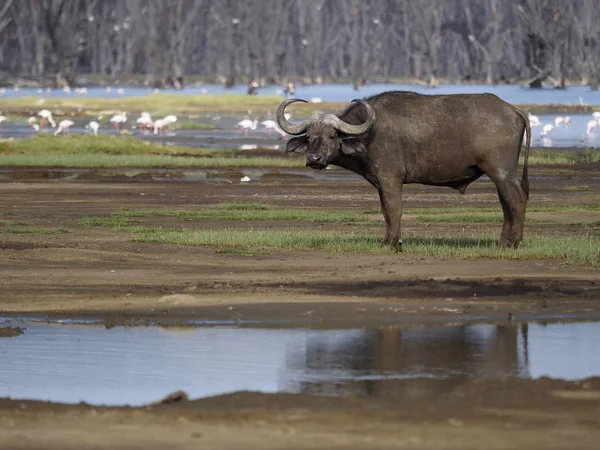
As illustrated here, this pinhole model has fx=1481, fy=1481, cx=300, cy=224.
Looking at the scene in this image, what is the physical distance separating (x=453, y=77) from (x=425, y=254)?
126 metres

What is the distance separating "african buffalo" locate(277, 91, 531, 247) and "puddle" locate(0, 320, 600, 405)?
4.76 metres

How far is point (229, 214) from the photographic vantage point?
22.8m

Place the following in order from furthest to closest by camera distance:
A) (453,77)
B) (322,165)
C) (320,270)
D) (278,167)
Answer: (453,77) < (278,167) < (322,165) < (320,270)

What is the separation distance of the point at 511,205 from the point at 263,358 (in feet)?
22.7

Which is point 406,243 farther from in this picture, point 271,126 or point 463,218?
point 271,126

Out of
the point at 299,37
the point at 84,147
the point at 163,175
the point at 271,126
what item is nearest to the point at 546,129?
the point at 271,126

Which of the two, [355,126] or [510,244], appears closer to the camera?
[355,126]

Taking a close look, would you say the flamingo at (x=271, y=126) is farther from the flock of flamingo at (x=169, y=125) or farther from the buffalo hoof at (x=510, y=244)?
the buffalo hoof at (x=510, y=244)

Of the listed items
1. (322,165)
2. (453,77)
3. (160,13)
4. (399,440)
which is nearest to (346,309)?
(322,165)

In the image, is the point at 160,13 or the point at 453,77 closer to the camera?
the point at 160,13

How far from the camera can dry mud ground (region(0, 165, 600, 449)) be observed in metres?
7.91

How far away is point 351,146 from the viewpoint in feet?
54.5

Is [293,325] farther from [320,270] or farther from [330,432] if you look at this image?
[330,432]

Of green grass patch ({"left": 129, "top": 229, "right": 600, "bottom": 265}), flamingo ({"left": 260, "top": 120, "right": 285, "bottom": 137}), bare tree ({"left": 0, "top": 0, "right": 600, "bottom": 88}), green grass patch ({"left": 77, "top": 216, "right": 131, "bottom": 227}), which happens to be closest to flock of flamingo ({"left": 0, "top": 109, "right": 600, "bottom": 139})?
flamingo ({"left": 260, "top": 120, "right": 285, "bottom": 137})
